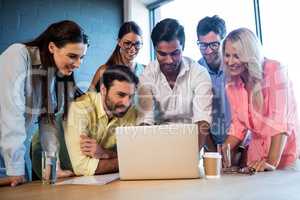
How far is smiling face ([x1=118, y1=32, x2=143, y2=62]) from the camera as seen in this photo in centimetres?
179

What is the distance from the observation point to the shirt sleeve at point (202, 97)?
5.40 ft

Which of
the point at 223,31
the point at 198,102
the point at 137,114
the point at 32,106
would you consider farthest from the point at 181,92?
the point at 32,106

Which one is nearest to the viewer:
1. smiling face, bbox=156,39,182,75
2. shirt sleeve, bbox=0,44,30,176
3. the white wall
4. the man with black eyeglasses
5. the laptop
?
the laptop

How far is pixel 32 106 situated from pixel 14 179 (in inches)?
14.1

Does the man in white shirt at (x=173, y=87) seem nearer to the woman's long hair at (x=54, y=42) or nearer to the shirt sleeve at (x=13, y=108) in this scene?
the woman's long hair at (x=54, y=42)

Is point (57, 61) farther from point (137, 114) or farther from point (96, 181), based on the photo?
point (96, 181)

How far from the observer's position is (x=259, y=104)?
1.59 meters

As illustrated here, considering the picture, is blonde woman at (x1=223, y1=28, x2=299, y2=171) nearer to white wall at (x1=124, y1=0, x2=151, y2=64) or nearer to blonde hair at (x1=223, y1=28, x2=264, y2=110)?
blonde hair at (x1=223, y1=28, x2=264, y2=110)

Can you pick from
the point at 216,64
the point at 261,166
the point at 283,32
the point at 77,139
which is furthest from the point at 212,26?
the point at 77,139

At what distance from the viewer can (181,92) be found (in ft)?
5.58

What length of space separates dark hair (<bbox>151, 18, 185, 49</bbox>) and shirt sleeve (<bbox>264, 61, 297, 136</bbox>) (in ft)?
1.74

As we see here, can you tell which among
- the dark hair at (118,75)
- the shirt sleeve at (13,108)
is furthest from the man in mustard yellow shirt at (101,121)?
the shirt sleeve at (13,108)

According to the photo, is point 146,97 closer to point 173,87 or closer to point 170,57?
point 173,87

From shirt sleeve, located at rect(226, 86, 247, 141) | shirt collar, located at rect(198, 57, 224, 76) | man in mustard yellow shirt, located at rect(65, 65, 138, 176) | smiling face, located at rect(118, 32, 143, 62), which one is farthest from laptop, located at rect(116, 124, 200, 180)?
smiling face, located at rect(118, 32, 143, 62)
